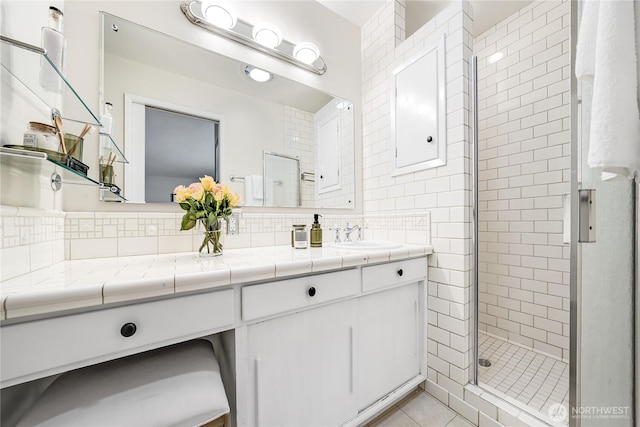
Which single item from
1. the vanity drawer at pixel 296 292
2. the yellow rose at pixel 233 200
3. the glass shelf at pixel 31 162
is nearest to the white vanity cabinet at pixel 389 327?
the vanity drawer at pixel 296 292

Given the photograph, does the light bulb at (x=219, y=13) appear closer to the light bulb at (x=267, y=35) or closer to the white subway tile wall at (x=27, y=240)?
the light bulb at (x=267, y=35)

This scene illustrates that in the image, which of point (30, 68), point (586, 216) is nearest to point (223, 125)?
point (30, 68)

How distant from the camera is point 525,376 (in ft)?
5.00

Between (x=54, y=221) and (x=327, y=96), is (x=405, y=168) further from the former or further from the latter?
(x=54, y=221)

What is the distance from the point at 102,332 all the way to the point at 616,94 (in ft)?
Result: 4.23

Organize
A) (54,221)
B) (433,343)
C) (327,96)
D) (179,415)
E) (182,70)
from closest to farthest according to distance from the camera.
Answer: (179,415) < (54,221) < (182,70) < (433,343) < (327,96)

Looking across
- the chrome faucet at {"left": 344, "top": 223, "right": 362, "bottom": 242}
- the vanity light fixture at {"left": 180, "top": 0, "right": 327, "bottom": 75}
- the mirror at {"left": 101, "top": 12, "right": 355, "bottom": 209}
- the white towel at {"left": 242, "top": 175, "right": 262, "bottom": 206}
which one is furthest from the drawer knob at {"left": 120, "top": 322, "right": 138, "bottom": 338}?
the vanity light fixture at {"left": 180, "top": 0, "right": 327, "bottom": 75}

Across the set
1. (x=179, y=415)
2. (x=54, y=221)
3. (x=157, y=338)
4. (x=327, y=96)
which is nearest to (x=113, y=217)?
(x=54, y=221)

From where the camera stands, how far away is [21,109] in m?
0.73

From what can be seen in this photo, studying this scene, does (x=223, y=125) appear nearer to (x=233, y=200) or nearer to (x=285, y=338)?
(x=233, y=200)

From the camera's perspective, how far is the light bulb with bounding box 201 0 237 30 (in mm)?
1359

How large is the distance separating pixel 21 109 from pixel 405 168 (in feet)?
5.60

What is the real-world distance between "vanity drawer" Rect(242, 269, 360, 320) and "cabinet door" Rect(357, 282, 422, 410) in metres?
0.15

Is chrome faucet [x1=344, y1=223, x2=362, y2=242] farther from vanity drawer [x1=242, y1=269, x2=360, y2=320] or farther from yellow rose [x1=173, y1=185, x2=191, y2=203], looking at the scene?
yellow rose [x1=173, y1=185, x2=191, y2=203]
